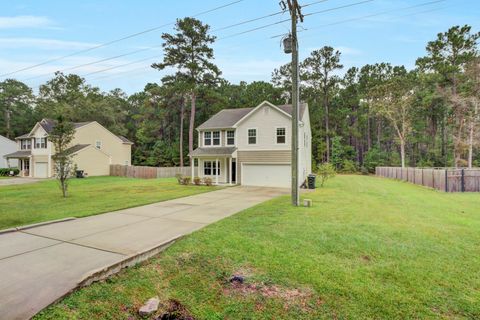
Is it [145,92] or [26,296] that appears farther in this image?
[145,92]

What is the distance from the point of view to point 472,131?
2589 cm

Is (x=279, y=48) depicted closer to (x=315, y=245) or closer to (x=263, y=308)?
(x=315, y=245)

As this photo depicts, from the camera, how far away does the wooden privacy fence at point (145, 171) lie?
2766 cm

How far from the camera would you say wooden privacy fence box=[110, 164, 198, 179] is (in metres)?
27.7

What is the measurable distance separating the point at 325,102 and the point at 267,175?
25.2 meters

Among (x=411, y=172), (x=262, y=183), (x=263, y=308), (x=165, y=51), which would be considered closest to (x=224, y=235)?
(x=263, y=308)

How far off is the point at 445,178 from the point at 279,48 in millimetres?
13375

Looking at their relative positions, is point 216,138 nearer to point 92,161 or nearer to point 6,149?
point 92,161

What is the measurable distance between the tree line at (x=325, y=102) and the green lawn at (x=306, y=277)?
2687 cm

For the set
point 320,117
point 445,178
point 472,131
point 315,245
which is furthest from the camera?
point 320,117

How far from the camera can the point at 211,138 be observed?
21.9 metres

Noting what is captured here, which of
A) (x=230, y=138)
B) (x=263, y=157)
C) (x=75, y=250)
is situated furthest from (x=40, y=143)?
(x=75, y=250)

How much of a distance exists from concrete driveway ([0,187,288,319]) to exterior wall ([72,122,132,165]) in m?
25.9

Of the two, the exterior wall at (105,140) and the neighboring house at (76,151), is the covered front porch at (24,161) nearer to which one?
the neighboring house at (76,151)
